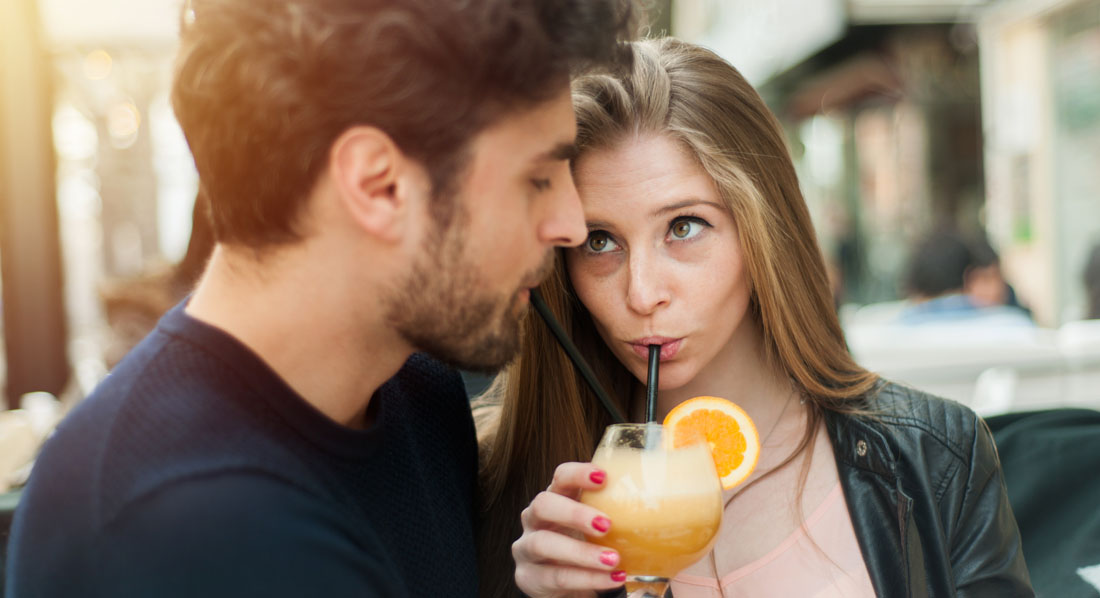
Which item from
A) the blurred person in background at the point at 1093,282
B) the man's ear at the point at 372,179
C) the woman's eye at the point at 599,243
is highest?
the man's ear at the point at 372,179

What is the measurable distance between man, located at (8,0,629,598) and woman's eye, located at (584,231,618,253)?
1.36ft

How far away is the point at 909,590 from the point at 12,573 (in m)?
1.47

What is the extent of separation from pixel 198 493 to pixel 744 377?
126cm

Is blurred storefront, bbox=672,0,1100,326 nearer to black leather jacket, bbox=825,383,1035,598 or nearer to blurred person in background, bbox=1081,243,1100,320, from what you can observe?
blurred person in background, bbox=1081,243,1100,320

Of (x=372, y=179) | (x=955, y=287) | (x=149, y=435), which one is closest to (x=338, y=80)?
(x=372, y=179)

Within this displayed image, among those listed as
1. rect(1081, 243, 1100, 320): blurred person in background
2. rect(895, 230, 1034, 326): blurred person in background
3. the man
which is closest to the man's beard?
the man

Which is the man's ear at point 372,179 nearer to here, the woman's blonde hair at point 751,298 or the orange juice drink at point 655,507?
the orange juice drink at point 655,507

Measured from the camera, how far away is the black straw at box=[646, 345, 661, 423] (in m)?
1.58

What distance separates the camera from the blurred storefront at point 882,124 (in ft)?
27.2

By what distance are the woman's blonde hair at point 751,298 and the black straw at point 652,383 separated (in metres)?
0.28

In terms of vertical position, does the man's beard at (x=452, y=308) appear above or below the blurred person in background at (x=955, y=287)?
above

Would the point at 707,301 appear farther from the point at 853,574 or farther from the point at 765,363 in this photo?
the point at 853,574

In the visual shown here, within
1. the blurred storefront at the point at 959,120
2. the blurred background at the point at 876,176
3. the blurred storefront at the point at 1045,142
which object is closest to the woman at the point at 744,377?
the blurred background at the point at 876,176

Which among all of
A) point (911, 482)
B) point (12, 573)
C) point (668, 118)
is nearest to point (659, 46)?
point (668, 118)
